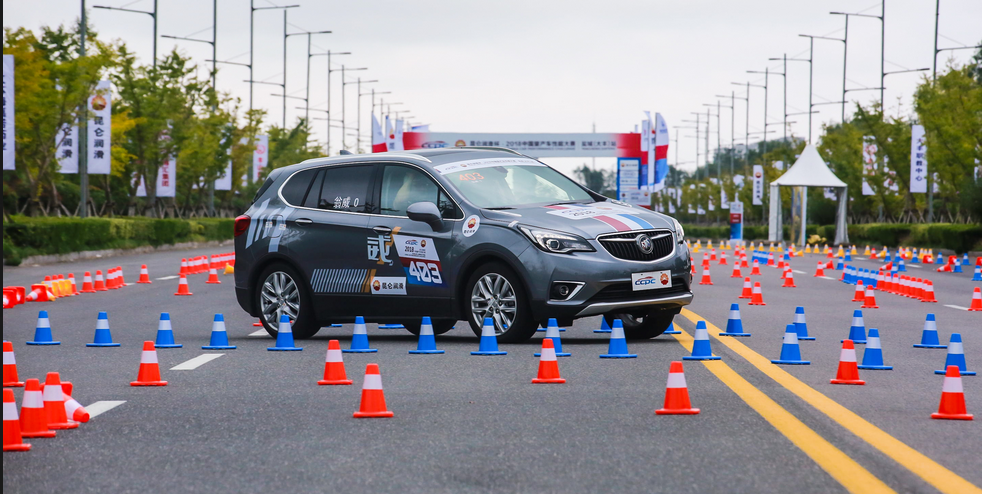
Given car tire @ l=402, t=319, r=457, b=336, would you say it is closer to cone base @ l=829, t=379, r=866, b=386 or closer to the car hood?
the car hood

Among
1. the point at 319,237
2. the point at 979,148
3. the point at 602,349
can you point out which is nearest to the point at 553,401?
the point at 602,349

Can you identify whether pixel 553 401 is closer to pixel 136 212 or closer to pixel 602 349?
pixel 602 349

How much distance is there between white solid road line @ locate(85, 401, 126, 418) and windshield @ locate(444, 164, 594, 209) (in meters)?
4.46

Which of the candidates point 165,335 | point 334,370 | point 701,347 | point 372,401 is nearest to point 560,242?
point 701,347

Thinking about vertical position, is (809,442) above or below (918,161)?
below

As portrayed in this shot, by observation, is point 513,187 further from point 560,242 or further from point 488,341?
point 488,341

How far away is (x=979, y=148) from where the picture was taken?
43906 mm

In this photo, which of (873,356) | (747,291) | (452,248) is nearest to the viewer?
(873,356)

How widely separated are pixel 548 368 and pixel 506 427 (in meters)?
1.86

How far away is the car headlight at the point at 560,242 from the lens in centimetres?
1051

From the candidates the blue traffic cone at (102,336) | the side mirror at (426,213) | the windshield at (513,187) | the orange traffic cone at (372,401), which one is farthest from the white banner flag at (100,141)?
the orange traffic cone at (372,401)

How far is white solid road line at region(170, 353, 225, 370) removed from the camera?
9.43 meters

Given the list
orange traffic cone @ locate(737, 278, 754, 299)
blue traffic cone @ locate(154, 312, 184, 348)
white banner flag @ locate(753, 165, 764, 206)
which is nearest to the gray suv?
blue traffic cone @ locate(154, 312, 184, 348)

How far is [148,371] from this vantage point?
330 inches
